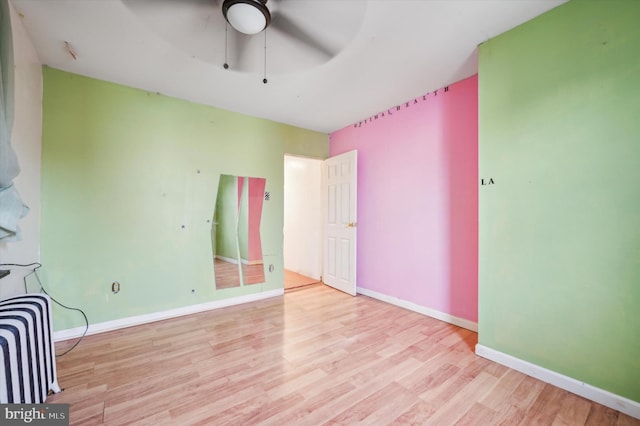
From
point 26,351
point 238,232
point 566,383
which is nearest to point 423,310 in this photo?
point 566,383

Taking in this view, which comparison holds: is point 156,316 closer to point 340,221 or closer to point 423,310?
point 340,221

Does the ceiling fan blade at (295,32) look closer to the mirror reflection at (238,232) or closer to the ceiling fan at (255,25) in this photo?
the ceiling fan at (255,25)

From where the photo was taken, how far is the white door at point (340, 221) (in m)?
3.86

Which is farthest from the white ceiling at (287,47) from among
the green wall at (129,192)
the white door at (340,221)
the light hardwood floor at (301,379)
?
the light hardwood floor at (301,379)

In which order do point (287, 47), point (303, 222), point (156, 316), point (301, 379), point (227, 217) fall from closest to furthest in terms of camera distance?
point (287, 47), point (301, 379), point (156, 316), point (227, 217), point (303, 222)

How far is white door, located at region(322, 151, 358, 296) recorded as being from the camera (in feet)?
12.7

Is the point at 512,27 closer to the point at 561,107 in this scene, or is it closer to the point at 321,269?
the point at 561,107

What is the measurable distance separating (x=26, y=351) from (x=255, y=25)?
6.75ft

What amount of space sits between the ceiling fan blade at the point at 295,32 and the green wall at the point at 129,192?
231 centimetres

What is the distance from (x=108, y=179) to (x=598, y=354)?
4.30 meters

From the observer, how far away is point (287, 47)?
1.44 metres

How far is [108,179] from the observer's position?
2.72 m

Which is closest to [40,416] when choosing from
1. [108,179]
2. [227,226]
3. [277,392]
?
[277,392]

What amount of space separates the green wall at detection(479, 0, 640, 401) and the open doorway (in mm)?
2868
